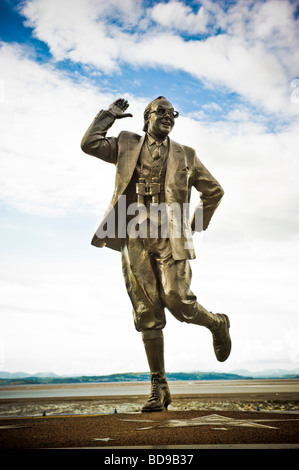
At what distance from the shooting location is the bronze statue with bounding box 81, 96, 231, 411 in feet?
16.8

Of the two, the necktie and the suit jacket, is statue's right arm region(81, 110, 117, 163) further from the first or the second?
the necktie

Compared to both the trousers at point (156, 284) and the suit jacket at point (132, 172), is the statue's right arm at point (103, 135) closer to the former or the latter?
the suit jacket at point (132, 172)

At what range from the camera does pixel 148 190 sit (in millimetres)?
5273

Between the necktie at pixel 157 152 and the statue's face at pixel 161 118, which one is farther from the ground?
the statue's face at pixel 161 118

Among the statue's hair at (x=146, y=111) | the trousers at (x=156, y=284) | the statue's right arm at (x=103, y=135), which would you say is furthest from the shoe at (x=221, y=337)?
the statue's hair at (x=146, y=111)

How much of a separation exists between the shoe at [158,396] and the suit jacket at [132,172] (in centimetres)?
133

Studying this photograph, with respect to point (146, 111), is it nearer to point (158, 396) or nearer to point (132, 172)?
point (132, 172)

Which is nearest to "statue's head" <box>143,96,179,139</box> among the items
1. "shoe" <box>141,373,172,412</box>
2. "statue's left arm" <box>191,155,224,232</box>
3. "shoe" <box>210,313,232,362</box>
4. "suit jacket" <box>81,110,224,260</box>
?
"suit jacket" <box>81,110,224,260</box>

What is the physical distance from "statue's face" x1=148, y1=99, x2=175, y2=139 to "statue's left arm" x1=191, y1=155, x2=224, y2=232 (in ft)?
1.76

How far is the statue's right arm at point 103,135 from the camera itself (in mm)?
5230
